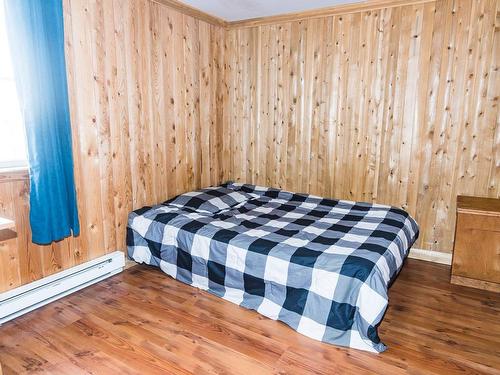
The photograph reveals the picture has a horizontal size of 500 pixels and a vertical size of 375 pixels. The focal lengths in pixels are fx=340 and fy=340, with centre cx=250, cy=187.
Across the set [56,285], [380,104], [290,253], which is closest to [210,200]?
[290,253]

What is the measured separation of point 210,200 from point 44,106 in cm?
149

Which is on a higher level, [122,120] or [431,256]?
[122,120]

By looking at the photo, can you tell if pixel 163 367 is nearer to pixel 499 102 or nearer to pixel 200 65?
pixel 200 65

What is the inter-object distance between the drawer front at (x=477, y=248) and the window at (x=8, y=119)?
125 inches

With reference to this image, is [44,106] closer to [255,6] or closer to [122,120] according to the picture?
[122,120]

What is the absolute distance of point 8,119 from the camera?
7.24ft

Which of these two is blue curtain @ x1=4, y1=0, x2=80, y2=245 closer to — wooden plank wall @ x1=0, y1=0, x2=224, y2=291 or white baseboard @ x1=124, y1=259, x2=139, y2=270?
wooden plank wall @ x1=0, y1=0, x2=224, y2=291

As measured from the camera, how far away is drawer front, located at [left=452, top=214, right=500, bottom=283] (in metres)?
2.51

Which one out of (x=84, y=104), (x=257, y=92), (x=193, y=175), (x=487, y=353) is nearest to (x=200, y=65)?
(x=257, y=92)

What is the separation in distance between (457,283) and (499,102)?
1.51 meters

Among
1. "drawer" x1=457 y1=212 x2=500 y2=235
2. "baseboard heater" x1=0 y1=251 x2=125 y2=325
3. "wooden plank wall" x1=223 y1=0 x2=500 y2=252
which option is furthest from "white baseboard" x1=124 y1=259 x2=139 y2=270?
"drawer" x1=457 y1=212 x2=500 y2=235

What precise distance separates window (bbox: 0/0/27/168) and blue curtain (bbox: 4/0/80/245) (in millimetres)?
121

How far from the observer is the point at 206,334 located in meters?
2.03

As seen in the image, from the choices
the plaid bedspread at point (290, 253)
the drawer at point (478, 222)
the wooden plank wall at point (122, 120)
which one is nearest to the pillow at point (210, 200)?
the plaid bedspread at point (290, 253)
